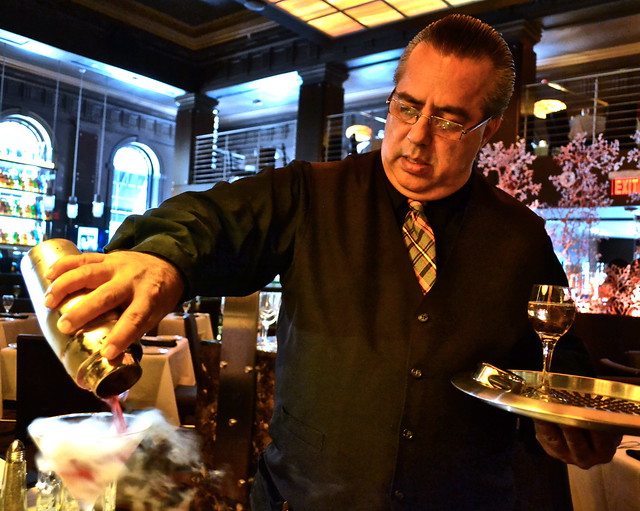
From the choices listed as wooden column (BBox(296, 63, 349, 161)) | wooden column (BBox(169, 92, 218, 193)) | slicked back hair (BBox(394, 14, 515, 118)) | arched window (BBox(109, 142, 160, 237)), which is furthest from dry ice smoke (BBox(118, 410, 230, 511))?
arched window (BBox(109, 142, 160, 237))

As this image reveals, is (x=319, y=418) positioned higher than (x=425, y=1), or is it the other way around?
(x=425, y=1)

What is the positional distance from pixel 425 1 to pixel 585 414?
7.65m

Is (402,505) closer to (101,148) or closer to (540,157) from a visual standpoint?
(540,157)

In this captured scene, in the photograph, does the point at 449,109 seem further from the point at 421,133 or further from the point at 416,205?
the point at 416,205

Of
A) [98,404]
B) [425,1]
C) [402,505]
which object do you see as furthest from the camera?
[425,1]

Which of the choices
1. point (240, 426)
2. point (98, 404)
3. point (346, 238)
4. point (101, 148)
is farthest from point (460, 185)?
point (101, 148)

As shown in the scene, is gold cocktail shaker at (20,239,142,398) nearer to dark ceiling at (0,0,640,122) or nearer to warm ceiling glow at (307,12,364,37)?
dark ceiling at (0,0,640,122)

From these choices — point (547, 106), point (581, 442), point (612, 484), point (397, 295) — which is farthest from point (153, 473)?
point (547, 106)

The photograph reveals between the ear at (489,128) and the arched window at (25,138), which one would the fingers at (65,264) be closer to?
the ear at (489,128)

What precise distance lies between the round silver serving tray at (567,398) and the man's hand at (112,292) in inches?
18.0

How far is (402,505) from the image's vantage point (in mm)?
1094

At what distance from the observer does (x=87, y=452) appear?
37.5 inches

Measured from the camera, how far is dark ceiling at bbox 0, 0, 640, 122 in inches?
311

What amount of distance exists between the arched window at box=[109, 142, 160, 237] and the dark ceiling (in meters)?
2.61
